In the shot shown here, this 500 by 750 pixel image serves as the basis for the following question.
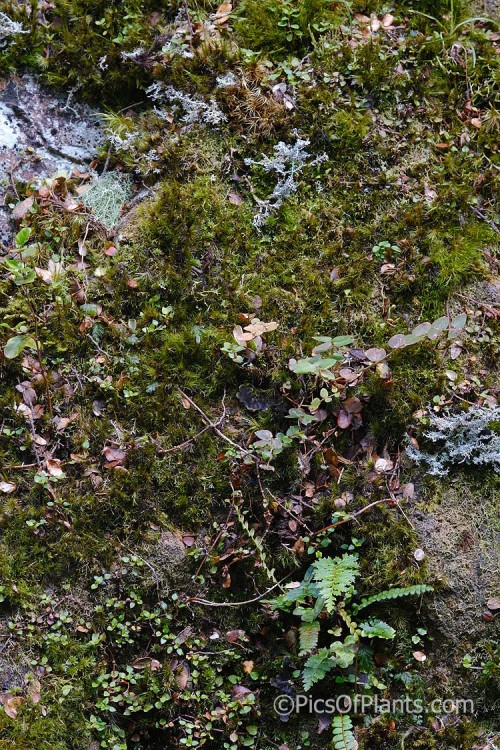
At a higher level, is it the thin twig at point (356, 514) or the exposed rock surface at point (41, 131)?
the exposed rock surface at point (41, 131)

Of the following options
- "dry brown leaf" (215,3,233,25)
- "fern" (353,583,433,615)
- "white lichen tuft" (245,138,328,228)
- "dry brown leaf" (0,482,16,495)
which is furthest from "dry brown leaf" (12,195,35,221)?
"fern" (353,583,433,615)

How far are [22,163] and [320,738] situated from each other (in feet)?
13.5

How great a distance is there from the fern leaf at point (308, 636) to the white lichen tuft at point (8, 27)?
4296 mm

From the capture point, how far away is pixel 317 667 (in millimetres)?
3465

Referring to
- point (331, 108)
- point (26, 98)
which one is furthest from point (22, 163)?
point (331, 108)

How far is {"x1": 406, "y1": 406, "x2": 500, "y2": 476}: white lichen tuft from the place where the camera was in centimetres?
379

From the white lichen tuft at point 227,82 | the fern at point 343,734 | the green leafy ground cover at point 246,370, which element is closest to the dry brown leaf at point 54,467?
the green leafy ground cover at point 246,370

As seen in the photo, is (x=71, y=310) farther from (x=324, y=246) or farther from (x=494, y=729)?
(x=494, y=729)

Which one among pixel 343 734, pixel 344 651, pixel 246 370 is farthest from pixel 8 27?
pixel 343 734

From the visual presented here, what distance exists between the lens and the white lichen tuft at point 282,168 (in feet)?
13.6

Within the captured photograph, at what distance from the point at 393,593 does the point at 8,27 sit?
4.46 m

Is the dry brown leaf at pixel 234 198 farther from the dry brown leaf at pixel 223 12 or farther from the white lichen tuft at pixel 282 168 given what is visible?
the dry brown leaf at pixel 223 12

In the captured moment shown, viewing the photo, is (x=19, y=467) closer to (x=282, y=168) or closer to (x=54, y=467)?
(x=54, y=467)

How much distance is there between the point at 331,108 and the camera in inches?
168
